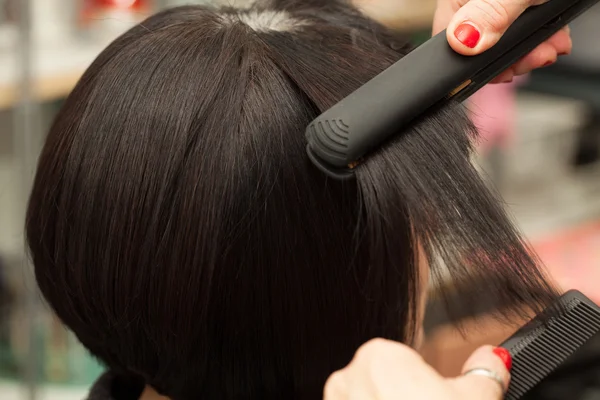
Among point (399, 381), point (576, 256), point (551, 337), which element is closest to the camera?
point (399, 381)

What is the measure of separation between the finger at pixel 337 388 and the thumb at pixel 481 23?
0.23 m

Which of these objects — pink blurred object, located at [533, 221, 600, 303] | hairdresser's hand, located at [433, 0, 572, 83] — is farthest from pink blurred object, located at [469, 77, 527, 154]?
hairdresser's hand, located at [433, 0, 572, 83]

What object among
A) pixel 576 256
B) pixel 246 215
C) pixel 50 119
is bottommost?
pixel 576 256

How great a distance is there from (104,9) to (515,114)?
1038 mm

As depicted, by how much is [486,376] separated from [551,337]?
91 mm

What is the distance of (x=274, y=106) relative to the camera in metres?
0.57

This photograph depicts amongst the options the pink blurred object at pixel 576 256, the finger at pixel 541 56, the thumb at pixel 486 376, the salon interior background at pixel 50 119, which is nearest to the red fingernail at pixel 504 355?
the thumb at pixel 486 376

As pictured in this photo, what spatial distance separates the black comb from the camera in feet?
1.75

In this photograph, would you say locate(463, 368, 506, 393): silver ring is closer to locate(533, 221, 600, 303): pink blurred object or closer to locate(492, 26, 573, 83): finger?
locate(492, 26, 573, 83): finger

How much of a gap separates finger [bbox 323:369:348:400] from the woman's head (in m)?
0.11

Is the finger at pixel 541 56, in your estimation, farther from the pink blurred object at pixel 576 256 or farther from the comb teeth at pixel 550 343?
the pink blurred object at pixel 576 256

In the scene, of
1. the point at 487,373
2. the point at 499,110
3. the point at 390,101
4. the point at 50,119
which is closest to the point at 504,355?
the point at 487,373

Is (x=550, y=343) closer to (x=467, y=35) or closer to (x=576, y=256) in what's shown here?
(x=467, y=35)

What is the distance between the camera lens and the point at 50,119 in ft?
4.51
